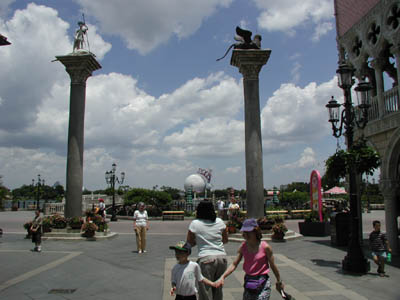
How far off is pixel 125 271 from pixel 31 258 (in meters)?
3.91

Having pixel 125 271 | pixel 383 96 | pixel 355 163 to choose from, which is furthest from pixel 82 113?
pixel 383 96

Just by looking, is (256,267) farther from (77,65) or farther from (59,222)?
(77,65)

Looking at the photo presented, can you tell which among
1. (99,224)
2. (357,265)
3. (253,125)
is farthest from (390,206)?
(99,224)

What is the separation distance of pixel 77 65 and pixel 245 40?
27.8ft

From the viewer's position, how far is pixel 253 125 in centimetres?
1636

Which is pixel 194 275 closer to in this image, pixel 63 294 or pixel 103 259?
pixel 63 294

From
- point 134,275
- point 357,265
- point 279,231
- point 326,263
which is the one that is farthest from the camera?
point 279,231

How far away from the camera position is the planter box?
59.0ft

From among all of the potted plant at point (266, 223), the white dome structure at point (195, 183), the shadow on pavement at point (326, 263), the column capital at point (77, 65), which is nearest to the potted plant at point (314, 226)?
the potted plant at point (266, 223)

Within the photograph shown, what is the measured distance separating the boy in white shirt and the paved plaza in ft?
8.47

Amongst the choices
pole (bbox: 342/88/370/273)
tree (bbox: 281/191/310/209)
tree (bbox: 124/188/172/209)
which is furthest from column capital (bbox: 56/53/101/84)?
tree (bbox: 281/191/310/209)

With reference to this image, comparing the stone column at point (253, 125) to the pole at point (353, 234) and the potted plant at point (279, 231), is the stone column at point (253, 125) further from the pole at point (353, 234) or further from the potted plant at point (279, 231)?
the pole at point (353, 234)

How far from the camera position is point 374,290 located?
25.3ft

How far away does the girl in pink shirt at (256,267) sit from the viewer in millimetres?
4531
